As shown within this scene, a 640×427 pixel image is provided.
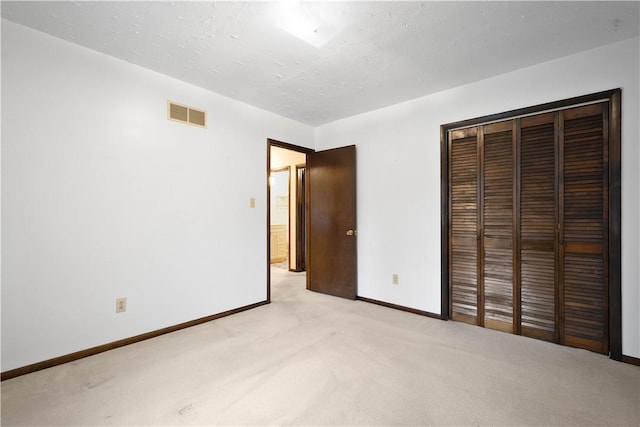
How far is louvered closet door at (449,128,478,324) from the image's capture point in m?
2.96

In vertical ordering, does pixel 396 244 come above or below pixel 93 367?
above

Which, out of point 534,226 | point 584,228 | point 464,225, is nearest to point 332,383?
point 464,225

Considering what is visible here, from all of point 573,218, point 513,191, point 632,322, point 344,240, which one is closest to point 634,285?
point 632,322

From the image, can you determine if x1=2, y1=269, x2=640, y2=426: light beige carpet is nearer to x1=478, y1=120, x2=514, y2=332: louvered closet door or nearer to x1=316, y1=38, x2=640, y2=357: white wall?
x1=478, y1=120, x2=514, y2=332: louvered closet door

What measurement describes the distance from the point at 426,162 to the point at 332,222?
1.48 m

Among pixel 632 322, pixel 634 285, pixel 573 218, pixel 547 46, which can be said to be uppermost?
pixel 547 46

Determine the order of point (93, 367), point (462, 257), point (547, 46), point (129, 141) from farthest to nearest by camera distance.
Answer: point (462, 257) → point (129, 141) → point (547, 46) → point (93, 367)

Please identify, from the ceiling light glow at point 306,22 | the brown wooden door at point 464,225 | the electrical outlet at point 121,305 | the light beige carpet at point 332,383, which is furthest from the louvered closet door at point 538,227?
the electrical outlet at point 121,305

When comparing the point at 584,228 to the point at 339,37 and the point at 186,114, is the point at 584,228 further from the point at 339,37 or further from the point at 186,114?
the point at 186,114

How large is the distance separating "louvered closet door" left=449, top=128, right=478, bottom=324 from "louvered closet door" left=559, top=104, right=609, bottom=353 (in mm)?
690

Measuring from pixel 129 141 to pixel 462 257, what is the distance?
3373 millimetres

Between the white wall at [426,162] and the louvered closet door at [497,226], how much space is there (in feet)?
1.07

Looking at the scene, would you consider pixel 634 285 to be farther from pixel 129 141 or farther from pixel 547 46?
pixel 129 141

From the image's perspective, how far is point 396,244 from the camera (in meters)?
3.50
